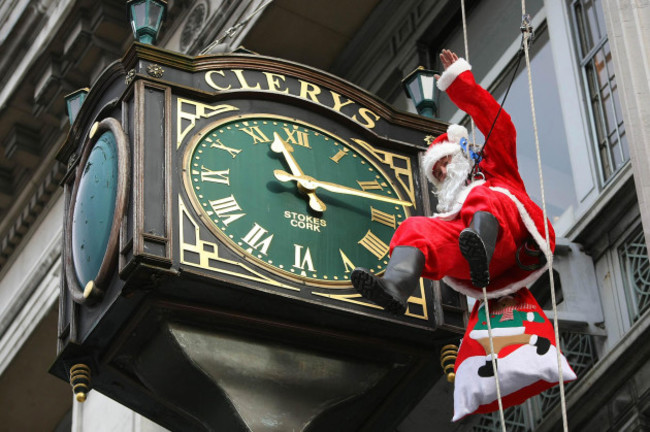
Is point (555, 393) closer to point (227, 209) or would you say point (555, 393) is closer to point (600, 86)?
point (600, 86)

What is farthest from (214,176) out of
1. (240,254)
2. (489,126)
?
(489,126)

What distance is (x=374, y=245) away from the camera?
26.3 feet

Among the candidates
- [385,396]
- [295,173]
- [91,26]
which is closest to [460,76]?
[295,173]

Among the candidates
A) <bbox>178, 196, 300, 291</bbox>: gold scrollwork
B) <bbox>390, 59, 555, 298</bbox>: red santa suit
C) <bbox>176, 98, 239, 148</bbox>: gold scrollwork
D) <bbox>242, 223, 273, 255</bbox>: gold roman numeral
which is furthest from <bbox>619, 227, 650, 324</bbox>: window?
<bbox>176, 98, 239, 148</bbox>: gold scrollwork

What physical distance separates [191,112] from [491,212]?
1.76m

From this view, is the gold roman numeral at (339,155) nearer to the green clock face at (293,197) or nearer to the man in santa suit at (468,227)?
the green clock face at (293,197)

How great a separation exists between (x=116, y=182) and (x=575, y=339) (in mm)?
2311

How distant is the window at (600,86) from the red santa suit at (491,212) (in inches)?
48.1

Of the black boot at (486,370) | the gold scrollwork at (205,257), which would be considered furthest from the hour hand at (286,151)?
the black boot at (486,370)

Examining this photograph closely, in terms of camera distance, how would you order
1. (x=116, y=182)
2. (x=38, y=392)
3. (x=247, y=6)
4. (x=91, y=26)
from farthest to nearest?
1. (x=38, y=392)
2. (x=91, y=26)
3. (x=247, y=6)
4. (x=116, y=182)

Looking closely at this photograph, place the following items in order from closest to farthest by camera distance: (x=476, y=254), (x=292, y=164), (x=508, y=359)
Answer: (x=476, y=254) → (x=508, y=359) → (x=292, y=164)

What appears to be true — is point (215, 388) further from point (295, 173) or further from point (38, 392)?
point (38, 392)

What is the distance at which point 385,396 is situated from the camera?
8117 mm

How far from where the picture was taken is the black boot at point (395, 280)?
6562 mm
